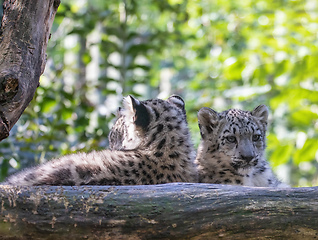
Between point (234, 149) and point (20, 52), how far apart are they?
2658 millimetres

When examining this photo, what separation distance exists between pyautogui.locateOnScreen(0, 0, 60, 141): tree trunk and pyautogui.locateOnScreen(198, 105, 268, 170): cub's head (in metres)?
2.38

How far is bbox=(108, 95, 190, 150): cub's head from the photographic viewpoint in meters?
4.08

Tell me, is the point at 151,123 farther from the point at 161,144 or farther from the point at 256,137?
the point at 256,137

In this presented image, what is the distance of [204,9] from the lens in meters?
11.3

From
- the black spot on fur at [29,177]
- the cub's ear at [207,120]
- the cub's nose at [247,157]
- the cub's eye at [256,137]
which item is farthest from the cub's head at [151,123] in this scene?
the black spot on fur at [29,177]

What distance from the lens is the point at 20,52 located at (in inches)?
118

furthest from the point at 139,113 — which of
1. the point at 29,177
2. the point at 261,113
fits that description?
the point at 261,113

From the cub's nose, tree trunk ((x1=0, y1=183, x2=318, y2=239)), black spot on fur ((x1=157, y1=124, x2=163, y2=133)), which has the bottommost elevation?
tree trunk ((x1=0, y1=183, x2=318, y2=239))

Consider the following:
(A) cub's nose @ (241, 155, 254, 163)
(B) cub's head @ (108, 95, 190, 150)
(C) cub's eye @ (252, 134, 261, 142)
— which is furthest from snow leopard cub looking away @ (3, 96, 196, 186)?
(C) cub's eye @ (252, 134, 261, 142)

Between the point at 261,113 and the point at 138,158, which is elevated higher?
the point at 261,113

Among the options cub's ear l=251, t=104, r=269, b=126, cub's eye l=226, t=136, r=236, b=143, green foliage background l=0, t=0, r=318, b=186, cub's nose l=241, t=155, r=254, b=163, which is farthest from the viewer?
green foliage background l=0, t=0, r=318, b=186

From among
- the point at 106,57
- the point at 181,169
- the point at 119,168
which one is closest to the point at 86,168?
the point at 119,168

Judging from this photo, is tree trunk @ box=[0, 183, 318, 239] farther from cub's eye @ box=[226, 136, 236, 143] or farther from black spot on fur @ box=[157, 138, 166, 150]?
cub's eye @ box=[226, 136, 236, 143]

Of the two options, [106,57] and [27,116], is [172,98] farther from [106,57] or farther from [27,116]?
[106,57]
